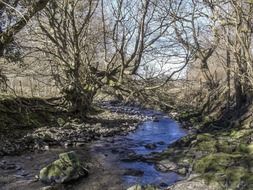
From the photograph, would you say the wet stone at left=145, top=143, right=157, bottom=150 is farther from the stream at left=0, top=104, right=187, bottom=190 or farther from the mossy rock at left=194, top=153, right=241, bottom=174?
the mossy rock at left=194, top=153, right=241, bottom=174

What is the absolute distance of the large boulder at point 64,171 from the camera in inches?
350

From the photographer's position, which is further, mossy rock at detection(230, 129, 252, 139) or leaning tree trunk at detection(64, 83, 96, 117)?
leaning tree trunk at detection(64, 83, 96, 117)

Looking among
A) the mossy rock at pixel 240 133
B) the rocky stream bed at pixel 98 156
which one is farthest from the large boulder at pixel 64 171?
the mossy rock at pixel 240 133

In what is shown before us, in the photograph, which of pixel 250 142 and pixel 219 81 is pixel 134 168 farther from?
pixel 219 81

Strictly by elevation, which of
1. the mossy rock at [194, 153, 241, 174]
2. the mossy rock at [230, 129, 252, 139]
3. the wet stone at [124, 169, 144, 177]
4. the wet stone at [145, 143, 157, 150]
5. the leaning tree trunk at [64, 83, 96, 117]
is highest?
the leaning tree trunk at [64, 83, 96, 117]

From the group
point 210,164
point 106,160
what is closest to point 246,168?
point 210,164

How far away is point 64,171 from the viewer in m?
9.09

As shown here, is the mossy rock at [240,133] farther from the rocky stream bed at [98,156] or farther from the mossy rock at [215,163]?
the mossy rock at [215,163]

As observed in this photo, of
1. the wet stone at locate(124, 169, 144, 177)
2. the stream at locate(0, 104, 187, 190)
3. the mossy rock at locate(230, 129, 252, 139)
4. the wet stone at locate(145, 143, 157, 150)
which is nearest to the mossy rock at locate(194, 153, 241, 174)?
the stream at locate(0, 104, 187, 190)

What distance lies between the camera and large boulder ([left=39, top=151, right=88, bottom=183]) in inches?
350

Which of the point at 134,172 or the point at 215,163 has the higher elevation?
the point at 215,163

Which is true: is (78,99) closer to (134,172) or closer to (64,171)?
(134,172)

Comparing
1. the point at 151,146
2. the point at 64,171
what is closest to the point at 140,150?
the point at 151,146

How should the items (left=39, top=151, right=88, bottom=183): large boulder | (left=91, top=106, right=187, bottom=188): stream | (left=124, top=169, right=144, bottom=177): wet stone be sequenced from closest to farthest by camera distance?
(left=39, top=151, right=88, bottom=183): large boulder
(left=91, top=106, right=187, bottom=188): stream
(left=124, top=169, right=144, bottom=177): wet stone
